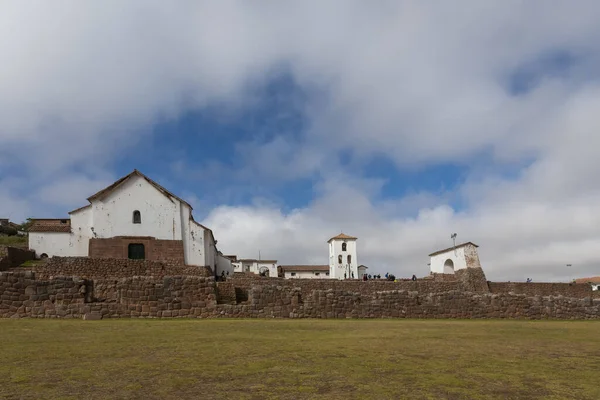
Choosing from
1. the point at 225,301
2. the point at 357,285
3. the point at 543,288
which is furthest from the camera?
the point at 543,288

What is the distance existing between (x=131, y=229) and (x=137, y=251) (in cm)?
183

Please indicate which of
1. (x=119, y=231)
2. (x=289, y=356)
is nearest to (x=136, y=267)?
(x=119, y=231)

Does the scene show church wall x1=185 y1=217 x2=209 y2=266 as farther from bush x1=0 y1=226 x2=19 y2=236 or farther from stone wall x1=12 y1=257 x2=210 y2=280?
bush x1=0 y1=226 x2=19 y2=236

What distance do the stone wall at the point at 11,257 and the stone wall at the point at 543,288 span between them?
34071 millimetres

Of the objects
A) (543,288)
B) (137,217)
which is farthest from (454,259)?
(137,217)

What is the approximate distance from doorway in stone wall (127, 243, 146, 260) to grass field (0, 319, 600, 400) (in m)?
27.0

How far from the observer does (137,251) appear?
1517 inches

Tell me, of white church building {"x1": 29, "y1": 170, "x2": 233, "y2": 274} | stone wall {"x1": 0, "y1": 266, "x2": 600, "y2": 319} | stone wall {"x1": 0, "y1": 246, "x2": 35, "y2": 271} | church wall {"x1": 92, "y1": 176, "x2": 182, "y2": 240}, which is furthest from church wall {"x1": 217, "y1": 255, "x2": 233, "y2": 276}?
stone wall {"x1": 0, "y1": 266, "x2": 600, "y2": 319}

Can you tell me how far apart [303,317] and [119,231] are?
24.9 metres

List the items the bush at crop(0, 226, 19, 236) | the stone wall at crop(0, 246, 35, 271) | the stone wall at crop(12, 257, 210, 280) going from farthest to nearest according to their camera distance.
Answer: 1. the bush at crop(0, 226, 19, 236)
2. the stone wall at crop(0, 246, 35, 271)
3. the stone wall at crop(12, 257, 210, 280)

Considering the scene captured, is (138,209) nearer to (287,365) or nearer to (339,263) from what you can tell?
(287,365)

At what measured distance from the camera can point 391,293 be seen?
19766 millimetres

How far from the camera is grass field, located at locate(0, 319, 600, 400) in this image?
5.60 meters

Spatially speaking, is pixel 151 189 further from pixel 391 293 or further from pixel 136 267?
pixel 391 293
